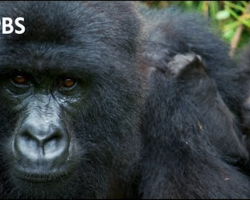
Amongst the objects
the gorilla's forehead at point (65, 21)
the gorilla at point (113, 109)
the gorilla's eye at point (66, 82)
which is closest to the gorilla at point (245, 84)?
the gorilla at point (113, 109)

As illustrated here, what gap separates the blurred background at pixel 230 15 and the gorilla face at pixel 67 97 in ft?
8.04

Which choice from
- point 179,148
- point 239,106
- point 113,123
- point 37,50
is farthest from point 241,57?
point 37,50

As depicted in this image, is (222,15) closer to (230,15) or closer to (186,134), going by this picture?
(230,15)

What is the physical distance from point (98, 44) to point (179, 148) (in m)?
1.19

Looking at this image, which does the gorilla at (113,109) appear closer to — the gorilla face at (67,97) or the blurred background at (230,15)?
the gorilla face at (67,97)

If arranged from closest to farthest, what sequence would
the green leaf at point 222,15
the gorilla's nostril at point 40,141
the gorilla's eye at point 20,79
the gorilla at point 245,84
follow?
the gorilla's nostril at point 40,141 < the gorilla's eye at point 20,79 < the gorilla at point 245,84 < the green leaf at point 222,15

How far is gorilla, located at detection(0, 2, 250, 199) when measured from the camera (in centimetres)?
405

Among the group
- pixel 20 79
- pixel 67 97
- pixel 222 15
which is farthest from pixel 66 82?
pixel 222 15

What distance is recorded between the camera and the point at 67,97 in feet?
14.0

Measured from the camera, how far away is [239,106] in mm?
5418

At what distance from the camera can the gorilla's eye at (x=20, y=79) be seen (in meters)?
4.17

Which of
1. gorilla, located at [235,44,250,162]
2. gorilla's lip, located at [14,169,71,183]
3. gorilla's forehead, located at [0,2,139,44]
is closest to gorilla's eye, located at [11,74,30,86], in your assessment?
gorilla's forehead, located at [0,2,139,44]

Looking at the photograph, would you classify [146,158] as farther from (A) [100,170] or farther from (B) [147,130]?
(A) [100,170]

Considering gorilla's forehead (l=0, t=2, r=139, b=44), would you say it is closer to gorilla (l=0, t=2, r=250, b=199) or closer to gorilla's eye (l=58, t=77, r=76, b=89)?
gorilla (l=0, t=2, r=250, b=199)
